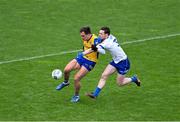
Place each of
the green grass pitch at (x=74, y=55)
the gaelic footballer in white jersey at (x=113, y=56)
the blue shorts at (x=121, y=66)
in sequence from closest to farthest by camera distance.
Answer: the green grass pitch at (x=74, y=55) → the gaelic footballer in white jersey at (x=113, y=56) → the blue shorts at (x=121, y=66)

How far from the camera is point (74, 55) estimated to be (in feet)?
74.4

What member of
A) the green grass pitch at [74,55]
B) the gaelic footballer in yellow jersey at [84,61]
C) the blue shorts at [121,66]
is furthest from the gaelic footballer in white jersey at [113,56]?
the green grass pitch at [74,55]

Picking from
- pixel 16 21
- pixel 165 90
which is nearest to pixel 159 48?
pixel 165 90

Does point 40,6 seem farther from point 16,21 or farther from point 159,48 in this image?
point 159,48

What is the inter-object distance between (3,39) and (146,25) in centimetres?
665

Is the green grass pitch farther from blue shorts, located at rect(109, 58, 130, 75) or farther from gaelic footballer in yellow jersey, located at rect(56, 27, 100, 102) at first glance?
blue shorts, located at rect(109, 58, 130, 75)

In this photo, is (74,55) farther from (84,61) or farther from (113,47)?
(113,47)

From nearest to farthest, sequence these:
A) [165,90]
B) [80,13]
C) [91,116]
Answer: [91,116]
[165,90]
[80,13]

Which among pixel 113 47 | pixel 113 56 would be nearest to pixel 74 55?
pixel 113 56

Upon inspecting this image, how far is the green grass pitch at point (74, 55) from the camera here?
16672mm

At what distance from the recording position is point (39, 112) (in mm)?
16438

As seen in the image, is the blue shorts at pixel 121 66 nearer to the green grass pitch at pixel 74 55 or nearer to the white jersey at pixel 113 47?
the white jersey at pixel 113 47

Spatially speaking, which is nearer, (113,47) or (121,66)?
(113,47)

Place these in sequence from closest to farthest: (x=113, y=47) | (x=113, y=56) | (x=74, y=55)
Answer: (x=113, y=47) → (x=113, y=56) → (x=74, y=55)
